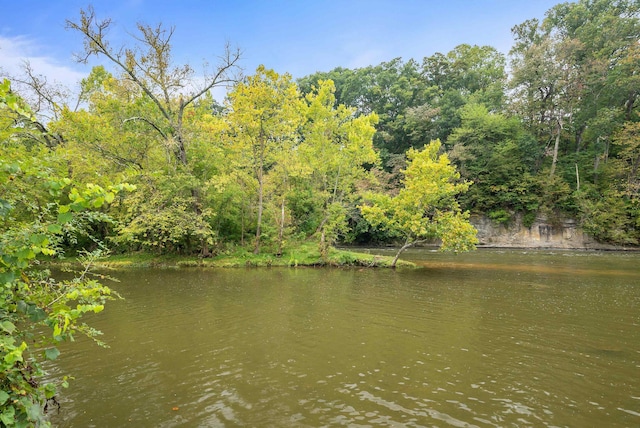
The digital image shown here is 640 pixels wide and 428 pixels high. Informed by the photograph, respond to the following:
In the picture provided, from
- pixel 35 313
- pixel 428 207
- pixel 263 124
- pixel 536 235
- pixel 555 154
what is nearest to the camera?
pixel 35 313

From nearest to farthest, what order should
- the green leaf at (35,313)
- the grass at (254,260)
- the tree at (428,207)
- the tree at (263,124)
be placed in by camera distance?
the green leaf at (35,313)
the tree at (428,207)
the grass at (254,260)
the tree at (263,124)

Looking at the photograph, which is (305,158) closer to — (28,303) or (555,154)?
(28,303)

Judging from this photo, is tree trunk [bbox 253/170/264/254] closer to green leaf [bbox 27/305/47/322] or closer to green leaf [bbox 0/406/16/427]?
green leaf [bbox 27/305/47/322]

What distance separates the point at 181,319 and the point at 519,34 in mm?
49359

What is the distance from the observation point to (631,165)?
113 ft

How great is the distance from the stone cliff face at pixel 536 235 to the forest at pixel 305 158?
31.8 inches

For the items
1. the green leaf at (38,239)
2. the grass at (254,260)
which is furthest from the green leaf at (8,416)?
the grass at (254,260)

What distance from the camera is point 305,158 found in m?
26.2

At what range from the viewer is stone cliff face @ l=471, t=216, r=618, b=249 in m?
34.3

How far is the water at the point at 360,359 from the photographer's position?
523cm

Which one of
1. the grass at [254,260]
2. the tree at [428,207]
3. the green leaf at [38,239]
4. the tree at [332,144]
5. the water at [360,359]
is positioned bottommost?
the water at [360,359]

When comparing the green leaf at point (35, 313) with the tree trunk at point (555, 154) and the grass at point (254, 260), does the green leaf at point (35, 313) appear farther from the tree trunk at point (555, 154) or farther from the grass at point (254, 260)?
the tree trunk at point (555, 154)

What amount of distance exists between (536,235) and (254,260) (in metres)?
29.0

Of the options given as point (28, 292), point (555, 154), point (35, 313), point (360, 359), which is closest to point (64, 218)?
point (35, 313)
